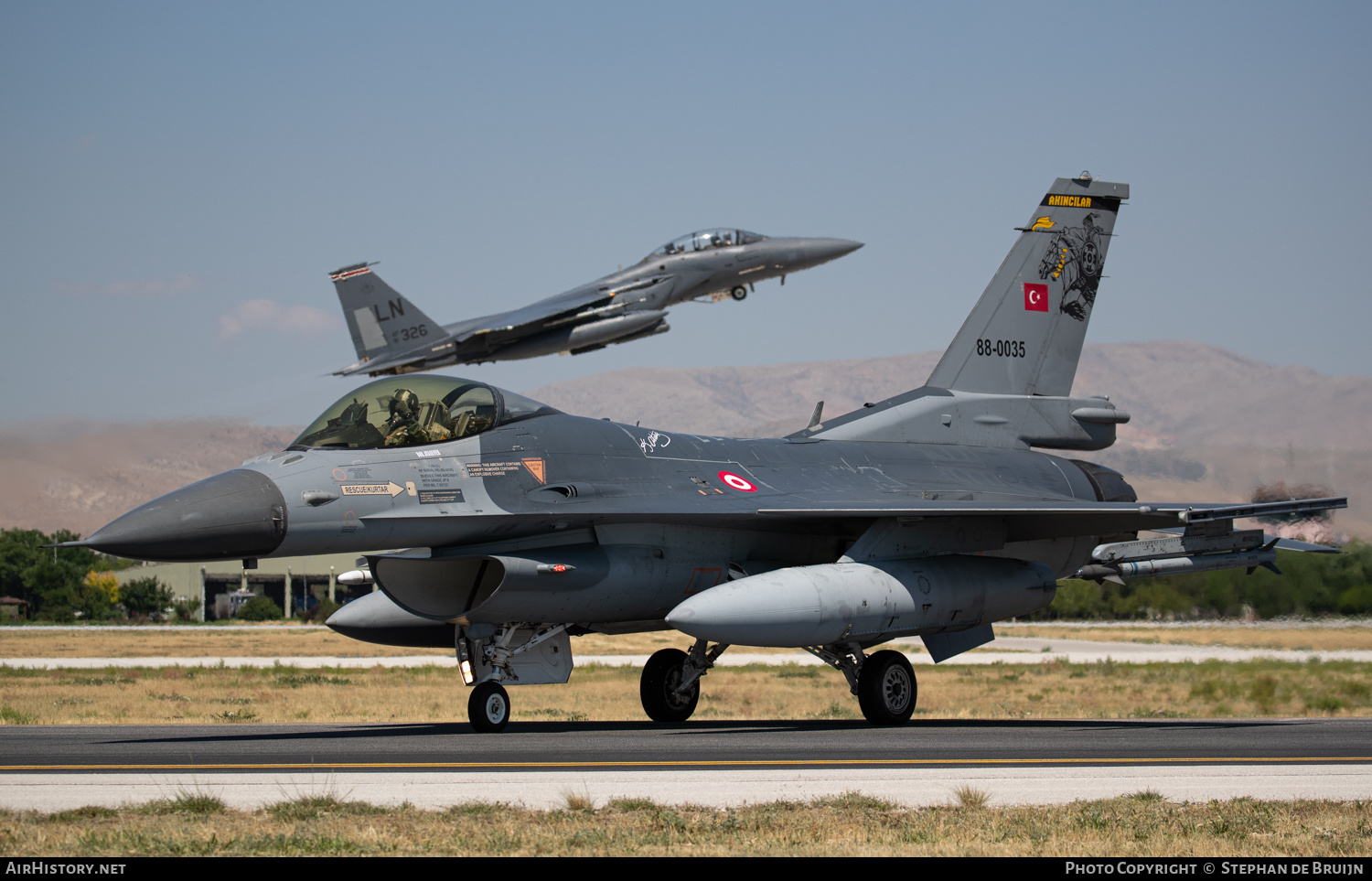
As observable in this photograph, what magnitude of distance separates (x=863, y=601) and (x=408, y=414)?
181 inches

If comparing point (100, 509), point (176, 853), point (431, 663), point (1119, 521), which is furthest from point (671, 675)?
point (100, 509)

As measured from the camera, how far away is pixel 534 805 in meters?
7.86

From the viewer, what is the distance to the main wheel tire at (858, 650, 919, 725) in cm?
1438

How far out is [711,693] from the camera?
24.0 m

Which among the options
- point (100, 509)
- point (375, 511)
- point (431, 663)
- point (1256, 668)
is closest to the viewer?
point (375, 511)

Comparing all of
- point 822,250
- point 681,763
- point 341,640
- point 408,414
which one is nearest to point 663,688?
point 408,414

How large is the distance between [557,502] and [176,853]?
7227 millimetres

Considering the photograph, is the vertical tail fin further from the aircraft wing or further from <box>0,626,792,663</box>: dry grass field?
<box>0,626,792,663</box>: dry grass field

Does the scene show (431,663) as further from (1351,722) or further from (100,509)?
(100,509)

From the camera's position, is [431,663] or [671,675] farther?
[431,663]

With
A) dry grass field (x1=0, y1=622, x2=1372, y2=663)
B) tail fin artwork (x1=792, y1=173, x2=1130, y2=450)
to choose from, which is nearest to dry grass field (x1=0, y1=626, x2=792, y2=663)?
dry grass field (x1=0, y1=622, x2=1372, y2=663)

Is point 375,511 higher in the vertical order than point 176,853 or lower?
higher

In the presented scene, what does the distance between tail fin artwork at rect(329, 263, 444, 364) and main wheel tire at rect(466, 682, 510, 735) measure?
27469mm

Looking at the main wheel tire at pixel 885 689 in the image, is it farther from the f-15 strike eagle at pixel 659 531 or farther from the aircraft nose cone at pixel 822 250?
the aircraft nose cone at pixel 822 250
